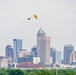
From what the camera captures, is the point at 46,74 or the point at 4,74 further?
the point at 4,74

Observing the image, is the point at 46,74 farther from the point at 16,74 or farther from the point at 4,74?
the point at 4,74

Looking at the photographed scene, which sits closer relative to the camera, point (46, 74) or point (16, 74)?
point (46, 74)

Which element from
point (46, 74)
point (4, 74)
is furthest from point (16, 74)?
point (46, 74)

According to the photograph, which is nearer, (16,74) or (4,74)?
(16,74)

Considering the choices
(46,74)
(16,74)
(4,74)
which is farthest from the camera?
(4,74)

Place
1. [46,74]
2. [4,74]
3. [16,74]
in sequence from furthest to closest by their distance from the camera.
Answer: [4,74]
[16,74]
[46,74]
